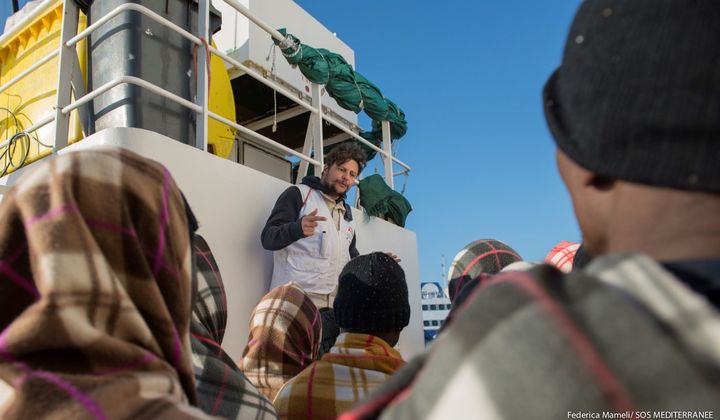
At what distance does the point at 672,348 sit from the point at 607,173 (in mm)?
188

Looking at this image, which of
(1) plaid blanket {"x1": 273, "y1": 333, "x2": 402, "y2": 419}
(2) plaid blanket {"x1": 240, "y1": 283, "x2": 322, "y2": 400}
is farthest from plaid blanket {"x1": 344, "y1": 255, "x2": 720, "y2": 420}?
(2) plaid blanket {"x1": 240, "y1": 283, "x2": 322, "y2": 400}

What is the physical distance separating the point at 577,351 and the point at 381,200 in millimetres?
3833

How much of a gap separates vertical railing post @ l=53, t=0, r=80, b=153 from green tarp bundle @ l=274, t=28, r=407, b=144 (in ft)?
4.14

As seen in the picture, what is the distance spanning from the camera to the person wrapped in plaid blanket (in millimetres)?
1330

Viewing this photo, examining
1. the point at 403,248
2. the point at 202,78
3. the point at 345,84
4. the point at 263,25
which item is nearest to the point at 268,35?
the point at 345,84

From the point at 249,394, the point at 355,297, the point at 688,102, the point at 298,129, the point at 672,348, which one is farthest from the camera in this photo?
the point at 298,129

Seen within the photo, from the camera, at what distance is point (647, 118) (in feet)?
1.63

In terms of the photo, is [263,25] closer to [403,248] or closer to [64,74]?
[64,74]

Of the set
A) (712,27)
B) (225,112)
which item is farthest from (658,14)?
(225,112)

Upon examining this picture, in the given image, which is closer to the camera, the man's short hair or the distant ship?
the man's short hair

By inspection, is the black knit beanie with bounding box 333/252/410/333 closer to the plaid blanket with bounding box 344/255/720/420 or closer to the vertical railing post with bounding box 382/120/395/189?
the plaid blanket with bounding box 344/255/720/420

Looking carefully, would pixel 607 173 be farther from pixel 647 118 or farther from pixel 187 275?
pixel 187 275

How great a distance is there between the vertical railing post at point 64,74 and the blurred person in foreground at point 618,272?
279cm

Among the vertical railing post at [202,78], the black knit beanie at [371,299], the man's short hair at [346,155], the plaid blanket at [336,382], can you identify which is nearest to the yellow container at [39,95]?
the vertical railing post at [202,78]
